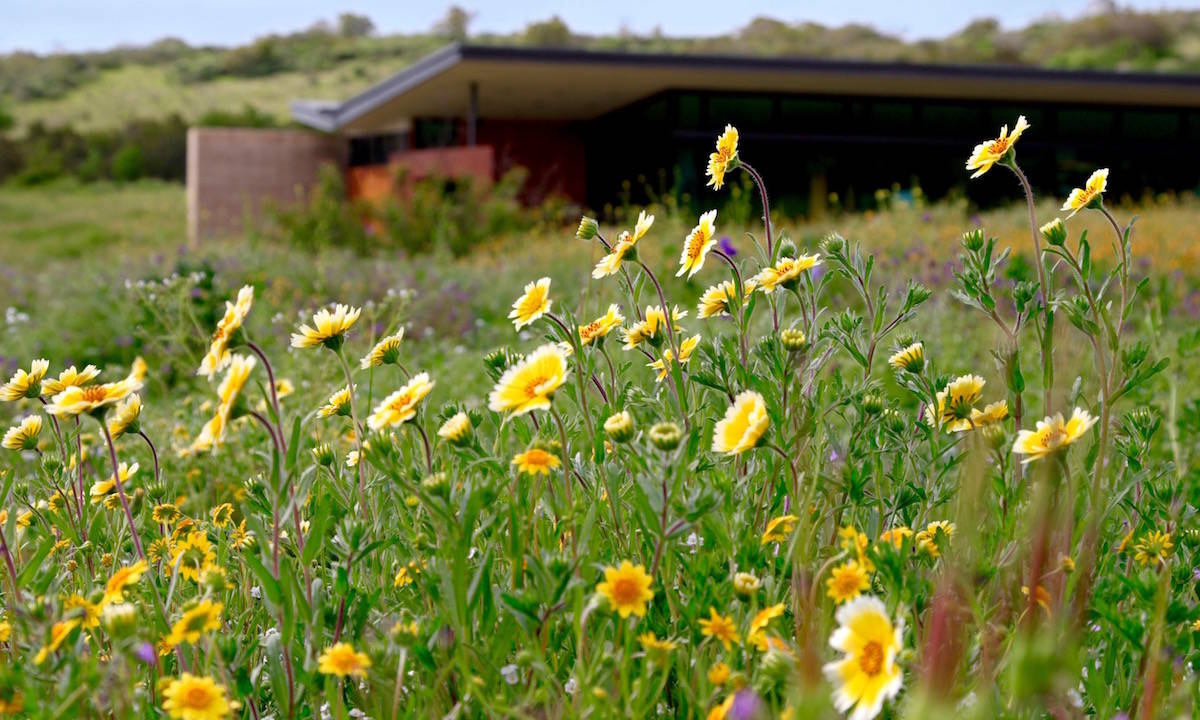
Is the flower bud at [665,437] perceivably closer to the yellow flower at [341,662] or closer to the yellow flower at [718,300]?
the yellow flower at [341,662]

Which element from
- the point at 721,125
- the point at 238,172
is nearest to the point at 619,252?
the point at 721,125

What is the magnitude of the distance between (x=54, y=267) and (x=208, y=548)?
10.5 m

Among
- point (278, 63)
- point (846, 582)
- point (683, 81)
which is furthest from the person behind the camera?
point (278, 63)

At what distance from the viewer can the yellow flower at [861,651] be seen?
3.43 ft

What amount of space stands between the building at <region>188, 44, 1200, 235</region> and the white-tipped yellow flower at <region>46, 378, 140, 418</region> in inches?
512

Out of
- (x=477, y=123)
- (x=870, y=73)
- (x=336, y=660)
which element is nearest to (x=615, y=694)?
(x=336, y=660)

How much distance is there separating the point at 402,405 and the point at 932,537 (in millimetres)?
743

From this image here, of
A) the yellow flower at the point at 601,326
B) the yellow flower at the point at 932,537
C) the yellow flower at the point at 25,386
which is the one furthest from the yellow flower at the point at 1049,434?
the yellow flower at the point at 25,386

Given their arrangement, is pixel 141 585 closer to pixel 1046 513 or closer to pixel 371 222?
pixel 1046 513

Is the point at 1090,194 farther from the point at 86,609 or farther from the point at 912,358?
the point at 86,609

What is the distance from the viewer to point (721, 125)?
17250mm

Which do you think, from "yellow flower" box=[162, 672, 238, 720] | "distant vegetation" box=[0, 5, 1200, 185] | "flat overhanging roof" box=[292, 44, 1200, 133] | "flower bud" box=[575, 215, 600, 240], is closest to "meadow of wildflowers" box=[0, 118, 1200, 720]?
"yellow flower" box=[162, 672, 238, 720]

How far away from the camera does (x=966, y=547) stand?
72 cm

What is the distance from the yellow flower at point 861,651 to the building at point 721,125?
44.3 ft
